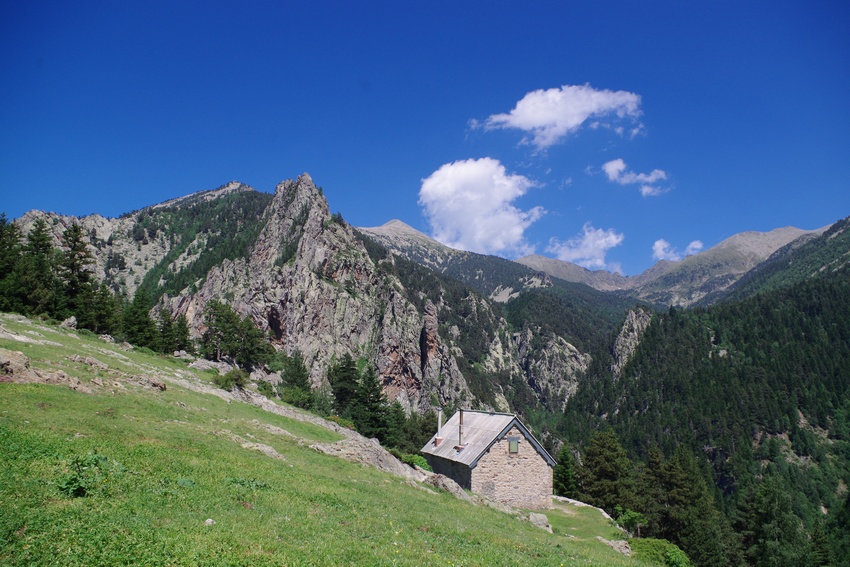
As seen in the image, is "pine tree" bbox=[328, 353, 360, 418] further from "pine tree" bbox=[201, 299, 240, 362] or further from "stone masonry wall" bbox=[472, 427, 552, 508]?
"stone masonry wall" bbox=[472, 427, 552, 508]

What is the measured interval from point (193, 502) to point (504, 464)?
32.2 m

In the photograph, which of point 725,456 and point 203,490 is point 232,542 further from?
point 725,456

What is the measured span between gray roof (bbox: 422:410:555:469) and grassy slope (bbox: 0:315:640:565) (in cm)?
1469


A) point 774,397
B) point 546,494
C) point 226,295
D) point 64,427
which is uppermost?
point 774,397

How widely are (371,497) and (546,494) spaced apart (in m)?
28.5

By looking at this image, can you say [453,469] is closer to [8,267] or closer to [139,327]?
[139,327]

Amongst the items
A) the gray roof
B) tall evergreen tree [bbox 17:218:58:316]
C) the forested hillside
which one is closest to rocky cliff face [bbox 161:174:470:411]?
the forested hillside

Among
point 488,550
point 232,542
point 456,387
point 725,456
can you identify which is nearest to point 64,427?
point 232,542

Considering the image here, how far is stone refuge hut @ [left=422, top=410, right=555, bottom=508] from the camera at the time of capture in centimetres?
3978

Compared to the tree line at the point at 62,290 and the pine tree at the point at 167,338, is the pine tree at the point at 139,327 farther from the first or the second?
the pine tree at the point at 167,338

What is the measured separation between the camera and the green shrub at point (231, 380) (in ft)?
149

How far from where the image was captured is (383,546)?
1212 centimetres

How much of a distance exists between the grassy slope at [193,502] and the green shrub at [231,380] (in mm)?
19040

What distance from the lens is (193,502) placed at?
12.8m
